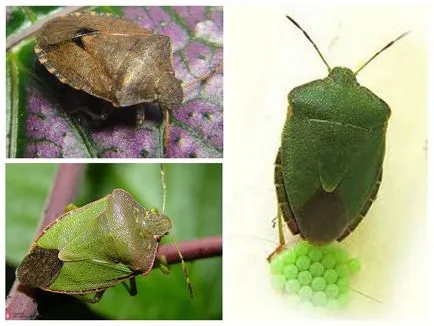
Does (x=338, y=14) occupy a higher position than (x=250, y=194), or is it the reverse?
(x=338, y=14)

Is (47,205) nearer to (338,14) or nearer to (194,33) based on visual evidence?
(194,33)

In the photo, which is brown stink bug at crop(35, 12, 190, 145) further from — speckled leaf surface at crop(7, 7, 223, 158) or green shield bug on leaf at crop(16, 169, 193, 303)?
green shield bug on leaf at crop(16, 169, 193, 303)

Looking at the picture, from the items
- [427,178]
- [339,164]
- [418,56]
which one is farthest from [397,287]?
[418,56]

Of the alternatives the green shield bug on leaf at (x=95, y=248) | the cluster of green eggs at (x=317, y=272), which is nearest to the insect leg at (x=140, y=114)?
the green shield bug on leaf at (x=95, y=248)

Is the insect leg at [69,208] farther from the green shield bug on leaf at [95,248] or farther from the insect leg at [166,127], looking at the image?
the insect leg at [166,127]

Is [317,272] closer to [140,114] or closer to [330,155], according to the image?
[330,155]
